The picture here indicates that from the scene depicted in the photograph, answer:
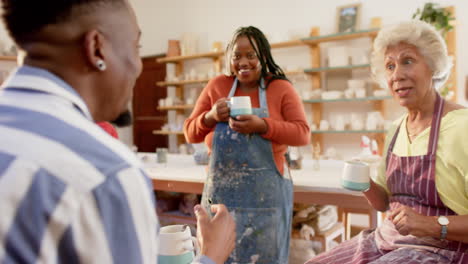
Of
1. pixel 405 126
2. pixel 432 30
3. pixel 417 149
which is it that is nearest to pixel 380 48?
pixel 432 30

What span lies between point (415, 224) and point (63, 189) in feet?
3.79

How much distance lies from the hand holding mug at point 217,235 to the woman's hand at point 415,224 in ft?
2.26

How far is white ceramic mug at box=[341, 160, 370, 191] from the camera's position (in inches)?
58.6

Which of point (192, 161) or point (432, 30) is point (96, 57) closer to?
point (432, 30)

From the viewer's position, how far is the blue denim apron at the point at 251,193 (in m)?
1.79

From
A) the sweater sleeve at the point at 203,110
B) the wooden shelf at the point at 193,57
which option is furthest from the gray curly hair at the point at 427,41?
the wooden shelf at the point at 193,57

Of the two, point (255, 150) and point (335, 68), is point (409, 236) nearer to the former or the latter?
point (255, 150)

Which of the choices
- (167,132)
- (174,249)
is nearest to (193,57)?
(167,132)

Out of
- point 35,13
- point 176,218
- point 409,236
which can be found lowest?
point 176,218

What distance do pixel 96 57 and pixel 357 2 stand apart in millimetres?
5405

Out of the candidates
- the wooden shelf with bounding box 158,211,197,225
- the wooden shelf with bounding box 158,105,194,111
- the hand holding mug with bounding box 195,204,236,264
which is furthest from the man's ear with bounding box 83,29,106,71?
the wooden shelf with bounding box 158,105,194,111

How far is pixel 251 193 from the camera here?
1.79 m

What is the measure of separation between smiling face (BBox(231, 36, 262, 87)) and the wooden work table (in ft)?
2.63

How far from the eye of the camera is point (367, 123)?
5105 mm
